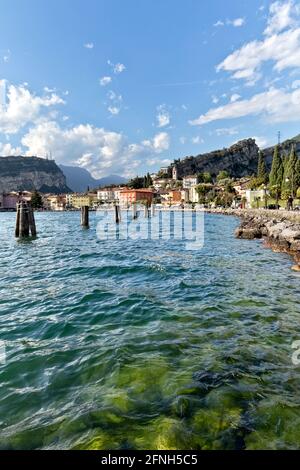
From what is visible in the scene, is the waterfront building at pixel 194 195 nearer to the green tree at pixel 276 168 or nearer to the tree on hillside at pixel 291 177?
the green tree at pixel 276 168

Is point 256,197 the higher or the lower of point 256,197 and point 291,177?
the lower

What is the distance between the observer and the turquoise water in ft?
13.6

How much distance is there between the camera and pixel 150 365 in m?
5.91

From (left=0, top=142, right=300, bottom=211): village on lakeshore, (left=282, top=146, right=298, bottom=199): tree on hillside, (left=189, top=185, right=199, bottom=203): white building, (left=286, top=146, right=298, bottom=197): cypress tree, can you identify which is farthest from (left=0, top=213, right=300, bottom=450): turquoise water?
(left=189, top=185, right=199, bottom=203): white building

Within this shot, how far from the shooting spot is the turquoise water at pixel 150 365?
13.6 feet

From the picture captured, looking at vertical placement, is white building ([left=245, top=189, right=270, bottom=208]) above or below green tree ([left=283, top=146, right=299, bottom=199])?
below

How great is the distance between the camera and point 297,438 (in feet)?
13.1

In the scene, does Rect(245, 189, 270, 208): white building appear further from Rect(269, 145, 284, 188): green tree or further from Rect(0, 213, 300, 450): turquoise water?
Rect(0, 213, 300, 450): turquoise water

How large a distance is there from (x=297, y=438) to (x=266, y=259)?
14599 millimetres

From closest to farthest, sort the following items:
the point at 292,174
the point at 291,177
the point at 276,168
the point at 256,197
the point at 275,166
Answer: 1. the point at 292,174
2. the point at 291,177
3. the point at 256,197
4. the point at 276,168
5. the point at 275,166

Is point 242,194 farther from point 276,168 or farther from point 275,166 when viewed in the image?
point 276,168

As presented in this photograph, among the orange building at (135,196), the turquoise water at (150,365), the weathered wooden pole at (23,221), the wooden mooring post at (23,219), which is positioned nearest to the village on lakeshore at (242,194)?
the orange building at (135,196)

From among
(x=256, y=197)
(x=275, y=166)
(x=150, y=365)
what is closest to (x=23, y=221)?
(x=150, y=365)
